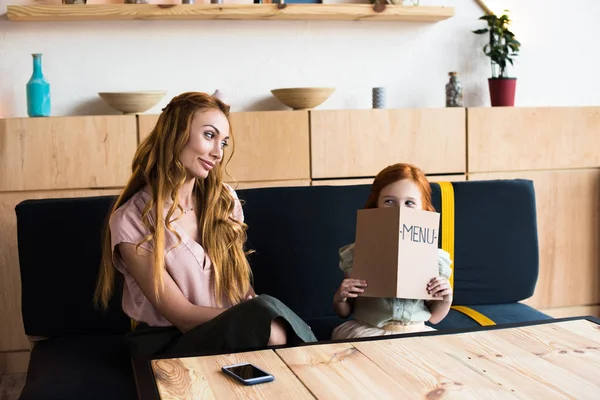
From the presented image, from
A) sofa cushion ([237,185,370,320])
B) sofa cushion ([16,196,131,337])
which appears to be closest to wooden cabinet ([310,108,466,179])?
sofa cushion ([237,185,370,320])

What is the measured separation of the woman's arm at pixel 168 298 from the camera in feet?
7.25

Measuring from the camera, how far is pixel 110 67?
3.86 m

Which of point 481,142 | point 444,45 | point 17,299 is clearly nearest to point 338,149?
point 481,142

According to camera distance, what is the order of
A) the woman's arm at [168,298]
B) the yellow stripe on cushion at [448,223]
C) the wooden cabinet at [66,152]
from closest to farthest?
the woman's arm at [168,298], the yellow stripe on cushion at [448,223], the wooden cabinet at [66,152]

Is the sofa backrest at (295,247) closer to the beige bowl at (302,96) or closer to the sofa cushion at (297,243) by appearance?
the sofa cushion at (297,243)

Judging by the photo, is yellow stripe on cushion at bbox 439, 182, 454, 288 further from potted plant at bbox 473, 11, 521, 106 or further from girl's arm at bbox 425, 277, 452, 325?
potted plant at bbox 473, 11, 521, 106

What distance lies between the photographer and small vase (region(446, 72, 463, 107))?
398 centimetres

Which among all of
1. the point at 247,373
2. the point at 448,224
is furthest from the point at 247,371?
the point at 448,224

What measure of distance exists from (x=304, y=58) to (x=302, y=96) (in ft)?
1.25

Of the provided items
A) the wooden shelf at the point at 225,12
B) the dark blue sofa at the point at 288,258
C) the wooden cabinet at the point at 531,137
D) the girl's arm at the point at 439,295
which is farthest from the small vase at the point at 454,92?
the girl's arm at the point at 439,295

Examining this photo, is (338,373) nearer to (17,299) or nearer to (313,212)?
(313,212)

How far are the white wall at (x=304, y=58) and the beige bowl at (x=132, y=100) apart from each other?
0.23 m

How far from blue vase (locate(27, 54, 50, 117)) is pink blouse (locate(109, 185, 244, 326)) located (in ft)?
4.77

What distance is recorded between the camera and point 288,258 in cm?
280
